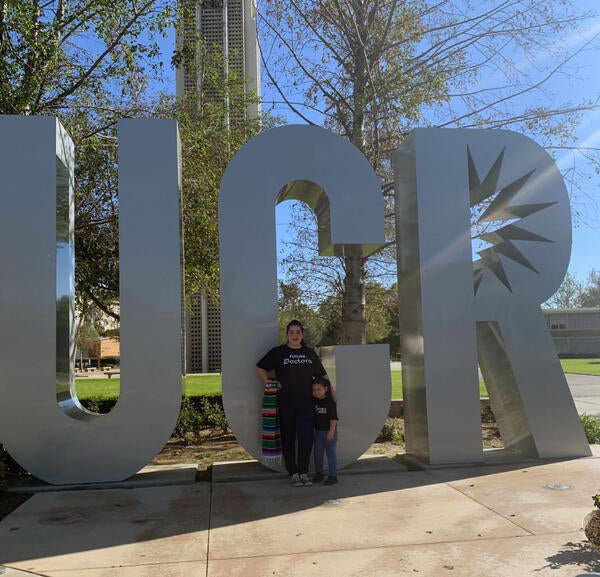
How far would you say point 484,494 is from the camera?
543cm

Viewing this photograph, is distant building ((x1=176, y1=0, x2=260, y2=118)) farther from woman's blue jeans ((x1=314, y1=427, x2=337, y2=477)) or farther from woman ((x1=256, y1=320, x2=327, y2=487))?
woman's blue jeans ((x1=314, y1=427, x2=337, y2=477))

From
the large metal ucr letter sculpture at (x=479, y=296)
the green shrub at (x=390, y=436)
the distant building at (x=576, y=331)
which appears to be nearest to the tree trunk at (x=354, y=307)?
the green shrub at (x=390, y=436)

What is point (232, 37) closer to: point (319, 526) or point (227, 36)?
point (227, 36)

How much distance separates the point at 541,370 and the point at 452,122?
520 cm

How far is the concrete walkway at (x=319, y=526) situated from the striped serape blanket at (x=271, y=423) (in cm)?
35

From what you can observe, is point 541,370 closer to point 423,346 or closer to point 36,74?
point 423,346

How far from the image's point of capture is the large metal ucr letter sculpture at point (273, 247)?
6352 mm

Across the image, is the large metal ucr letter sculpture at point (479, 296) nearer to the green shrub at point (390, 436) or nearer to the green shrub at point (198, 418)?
the green shrub at point (390, 436)

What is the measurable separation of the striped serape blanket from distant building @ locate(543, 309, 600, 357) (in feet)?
168

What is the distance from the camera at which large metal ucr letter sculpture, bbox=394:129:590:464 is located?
6746mm

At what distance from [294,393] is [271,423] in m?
0.40

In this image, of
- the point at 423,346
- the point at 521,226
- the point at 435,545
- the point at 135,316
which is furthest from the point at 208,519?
the point at 521,226

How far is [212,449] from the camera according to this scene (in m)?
8.73

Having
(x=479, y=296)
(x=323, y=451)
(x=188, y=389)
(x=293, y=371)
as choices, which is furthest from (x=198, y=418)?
(x=188, y=389)
